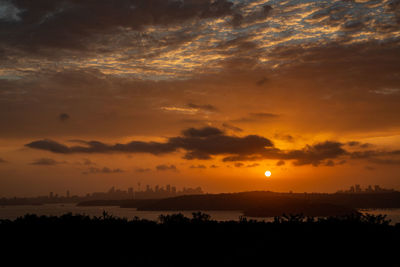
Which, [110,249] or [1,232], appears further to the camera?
[1,232]

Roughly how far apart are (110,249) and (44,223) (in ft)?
43.4

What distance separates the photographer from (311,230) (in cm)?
4531

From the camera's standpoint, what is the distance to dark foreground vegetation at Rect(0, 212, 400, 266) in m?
37.9

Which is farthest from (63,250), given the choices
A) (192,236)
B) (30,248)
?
(192,236)

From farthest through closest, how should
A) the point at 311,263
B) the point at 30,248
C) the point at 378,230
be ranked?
the point at 378,230, the point at 30,248, the point at 311,263

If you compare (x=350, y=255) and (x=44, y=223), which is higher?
(x=44, y=223)

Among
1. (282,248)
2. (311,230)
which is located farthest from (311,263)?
(311,230)

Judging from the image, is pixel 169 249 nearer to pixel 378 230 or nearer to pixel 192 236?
pixel 192 236

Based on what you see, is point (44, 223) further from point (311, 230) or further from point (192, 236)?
point (311, 230)

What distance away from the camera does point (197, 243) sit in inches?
1791

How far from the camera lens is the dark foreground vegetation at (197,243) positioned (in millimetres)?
37938

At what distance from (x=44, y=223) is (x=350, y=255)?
121 feet

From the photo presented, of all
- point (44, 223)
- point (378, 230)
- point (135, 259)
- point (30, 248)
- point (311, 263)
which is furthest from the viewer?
point (44, 223)

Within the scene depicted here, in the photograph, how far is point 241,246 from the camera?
4412 centimetres
